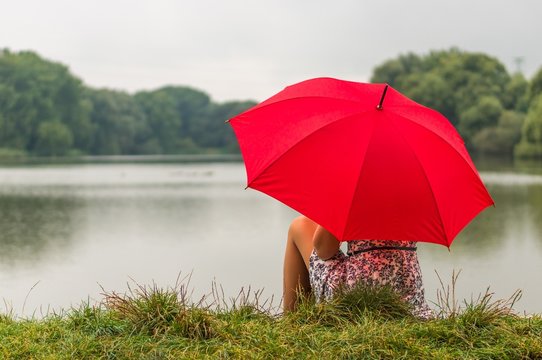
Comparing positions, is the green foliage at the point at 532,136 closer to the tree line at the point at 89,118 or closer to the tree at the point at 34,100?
the tree line at the point at 89,118

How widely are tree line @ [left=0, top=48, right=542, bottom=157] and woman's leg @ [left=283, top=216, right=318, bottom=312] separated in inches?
1573

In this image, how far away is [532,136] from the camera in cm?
4281

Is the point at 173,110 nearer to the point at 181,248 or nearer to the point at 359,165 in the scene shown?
the point at 181,248

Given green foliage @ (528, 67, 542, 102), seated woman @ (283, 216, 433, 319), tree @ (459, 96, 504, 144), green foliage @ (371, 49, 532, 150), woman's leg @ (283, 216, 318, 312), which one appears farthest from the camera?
tree @ (459, 96, 504, 144)

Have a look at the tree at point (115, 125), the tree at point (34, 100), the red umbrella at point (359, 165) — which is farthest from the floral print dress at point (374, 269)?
the tree at point (115, 125)

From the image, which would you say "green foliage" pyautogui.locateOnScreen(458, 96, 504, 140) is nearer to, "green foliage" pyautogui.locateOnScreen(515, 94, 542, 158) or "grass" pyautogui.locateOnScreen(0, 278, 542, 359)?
"green foliage" pyautogui.locateOnScreen(515, 94, 542, 158)

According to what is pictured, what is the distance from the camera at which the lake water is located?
669 cm

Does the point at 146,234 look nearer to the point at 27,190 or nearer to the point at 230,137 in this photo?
the point at 27,190

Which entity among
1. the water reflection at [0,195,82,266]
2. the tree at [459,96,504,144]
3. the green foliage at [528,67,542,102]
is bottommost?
the water reflection at [0,195,82,266]

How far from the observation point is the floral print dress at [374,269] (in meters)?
3.33

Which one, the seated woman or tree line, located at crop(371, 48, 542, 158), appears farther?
tree line, located at crop(371, 48, 542, 158)

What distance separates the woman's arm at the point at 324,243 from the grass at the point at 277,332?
20 centimetres

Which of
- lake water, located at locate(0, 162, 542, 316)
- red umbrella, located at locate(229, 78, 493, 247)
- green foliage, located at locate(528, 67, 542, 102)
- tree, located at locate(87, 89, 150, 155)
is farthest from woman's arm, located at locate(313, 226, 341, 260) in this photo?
tree, located at locate(87, 89, 150, 155)

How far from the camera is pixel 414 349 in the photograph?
9.21 ft
